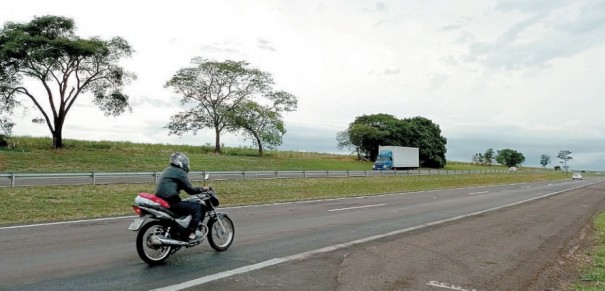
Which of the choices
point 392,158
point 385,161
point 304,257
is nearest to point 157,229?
point 304,257

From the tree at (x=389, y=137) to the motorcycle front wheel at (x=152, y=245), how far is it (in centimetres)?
7106

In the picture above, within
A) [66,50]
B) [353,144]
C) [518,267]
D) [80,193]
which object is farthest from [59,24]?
[353,144]

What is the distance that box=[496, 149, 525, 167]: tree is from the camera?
159625mm

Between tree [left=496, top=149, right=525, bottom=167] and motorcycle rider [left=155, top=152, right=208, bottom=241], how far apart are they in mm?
165739


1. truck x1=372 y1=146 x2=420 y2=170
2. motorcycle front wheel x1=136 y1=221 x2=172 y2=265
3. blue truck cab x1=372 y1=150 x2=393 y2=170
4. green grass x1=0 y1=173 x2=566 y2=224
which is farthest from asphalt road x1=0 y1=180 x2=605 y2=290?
truck x1=372 y1=146 x2=420 y2=170

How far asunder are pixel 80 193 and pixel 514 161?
164313 millimetres

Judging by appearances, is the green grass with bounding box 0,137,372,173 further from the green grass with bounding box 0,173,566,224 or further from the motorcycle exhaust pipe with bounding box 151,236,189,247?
the motorcycle exhaust pipe with bounding box 151,236,189,247

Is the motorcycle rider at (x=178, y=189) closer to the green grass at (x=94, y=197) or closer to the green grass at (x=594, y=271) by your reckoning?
the green grass at (x=594, y=271)

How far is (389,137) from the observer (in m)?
79.3

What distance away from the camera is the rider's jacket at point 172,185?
24.4 feet

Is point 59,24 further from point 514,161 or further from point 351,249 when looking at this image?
point 514,161

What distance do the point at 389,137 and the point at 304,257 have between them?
7292cm

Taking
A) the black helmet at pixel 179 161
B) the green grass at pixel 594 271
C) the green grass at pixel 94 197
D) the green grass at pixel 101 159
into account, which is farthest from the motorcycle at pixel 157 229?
the green grass at pixel 101 159

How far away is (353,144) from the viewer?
265 ft
